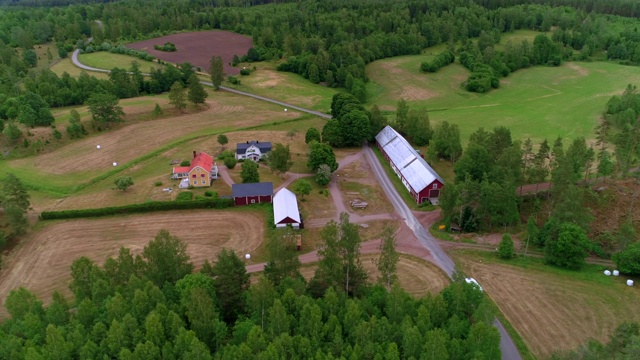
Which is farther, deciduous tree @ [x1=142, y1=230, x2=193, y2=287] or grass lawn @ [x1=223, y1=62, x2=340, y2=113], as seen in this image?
grass lawn @ [x1=223, y1=62, x2=340, y2=113]

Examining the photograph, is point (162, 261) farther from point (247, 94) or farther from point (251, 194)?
point (247, 94)

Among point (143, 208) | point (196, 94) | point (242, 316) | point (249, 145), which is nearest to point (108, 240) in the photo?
point (143, 208)

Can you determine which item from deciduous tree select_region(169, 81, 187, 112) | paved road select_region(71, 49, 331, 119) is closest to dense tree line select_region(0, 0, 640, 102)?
paved road select_region(71, 49, 331, 119)

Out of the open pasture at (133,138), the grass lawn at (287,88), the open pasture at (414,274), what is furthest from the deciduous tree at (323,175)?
the grass lawn at (287,88)

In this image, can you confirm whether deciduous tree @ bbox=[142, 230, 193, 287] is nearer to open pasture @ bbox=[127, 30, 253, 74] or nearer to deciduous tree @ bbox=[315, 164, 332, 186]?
deciduous tree @ bbox=[315, 164, 332, 186]

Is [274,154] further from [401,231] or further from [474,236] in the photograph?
[474,236]

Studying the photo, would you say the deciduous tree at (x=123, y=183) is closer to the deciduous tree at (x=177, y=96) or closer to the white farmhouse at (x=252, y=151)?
the white farmhouse at (x=252, y=151)
